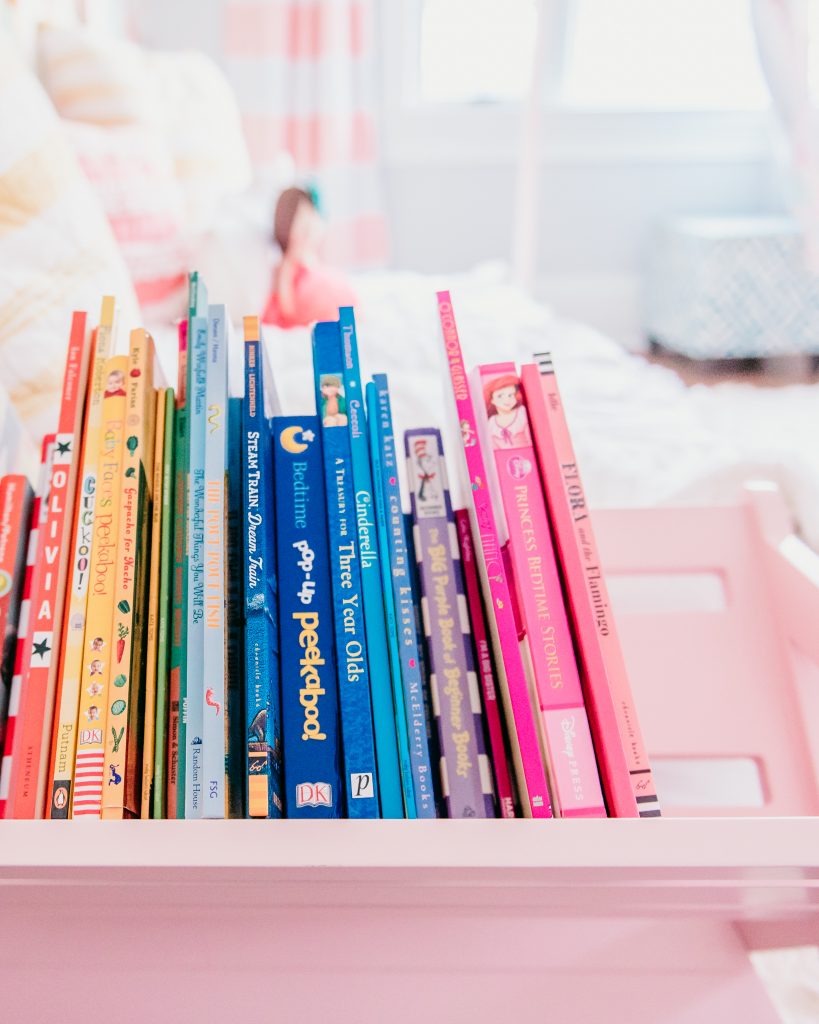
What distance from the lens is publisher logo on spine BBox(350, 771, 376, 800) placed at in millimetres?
435

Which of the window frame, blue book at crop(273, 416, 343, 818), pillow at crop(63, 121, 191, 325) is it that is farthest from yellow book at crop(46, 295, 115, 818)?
the window frame

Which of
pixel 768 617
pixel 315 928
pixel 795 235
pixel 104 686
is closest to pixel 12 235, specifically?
pixel 104 686

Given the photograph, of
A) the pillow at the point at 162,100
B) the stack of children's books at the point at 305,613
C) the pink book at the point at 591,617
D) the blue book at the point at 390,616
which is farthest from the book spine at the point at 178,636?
the pillow at the point at 162,100

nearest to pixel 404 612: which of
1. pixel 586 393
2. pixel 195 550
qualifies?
pixel 195 550

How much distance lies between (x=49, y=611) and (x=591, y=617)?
0.30 m

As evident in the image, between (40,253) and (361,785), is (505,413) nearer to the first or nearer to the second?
(361,785)

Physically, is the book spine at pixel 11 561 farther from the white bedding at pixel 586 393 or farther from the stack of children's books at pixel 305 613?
the white bedding at pixel 586 393

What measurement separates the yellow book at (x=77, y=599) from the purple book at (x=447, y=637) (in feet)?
0.63

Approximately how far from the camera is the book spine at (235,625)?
0.46m

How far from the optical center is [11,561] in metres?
0.55

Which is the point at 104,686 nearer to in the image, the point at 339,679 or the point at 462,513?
the point at 339,679

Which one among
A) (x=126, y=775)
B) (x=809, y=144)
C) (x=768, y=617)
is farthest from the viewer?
(x=809, y=144)

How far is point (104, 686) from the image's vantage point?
0.46 m

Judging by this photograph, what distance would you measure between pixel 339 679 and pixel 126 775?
0.12 metres
